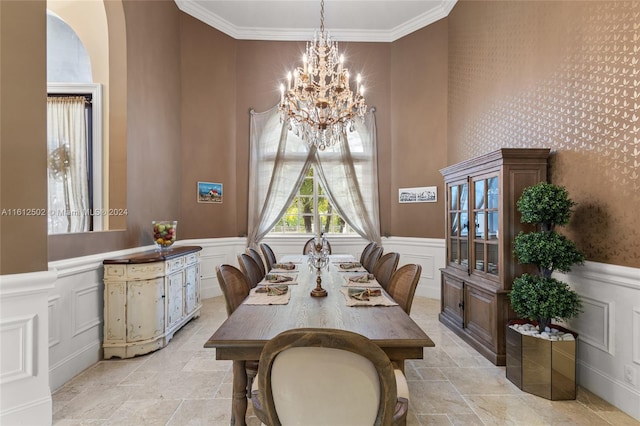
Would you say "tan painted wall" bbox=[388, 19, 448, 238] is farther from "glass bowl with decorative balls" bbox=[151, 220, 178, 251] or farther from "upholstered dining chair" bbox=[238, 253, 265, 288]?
"glass bowl with decorative balls" bbox=[151, 220, 178, 251]

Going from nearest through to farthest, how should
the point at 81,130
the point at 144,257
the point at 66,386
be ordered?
the point at 66,386
the point at 144,257
the point at 81,130

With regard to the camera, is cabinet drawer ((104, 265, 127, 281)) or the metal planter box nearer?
the metal planter box

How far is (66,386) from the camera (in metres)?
2.51

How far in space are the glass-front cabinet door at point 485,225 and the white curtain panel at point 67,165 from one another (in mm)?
4049

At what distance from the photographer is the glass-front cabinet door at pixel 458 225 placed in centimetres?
359

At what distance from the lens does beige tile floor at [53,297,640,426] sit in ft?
6.88

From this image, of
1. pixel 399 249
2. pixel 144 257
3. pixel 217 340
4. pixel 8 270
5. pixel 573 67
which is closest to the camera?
pixel 217 340

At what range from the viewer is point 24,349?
6.44 ft

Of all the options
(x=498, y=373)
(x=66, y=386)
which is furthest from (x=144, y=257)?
(x=498, y=373)

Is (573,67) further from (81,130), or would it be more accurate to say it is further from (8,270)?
(81,130)

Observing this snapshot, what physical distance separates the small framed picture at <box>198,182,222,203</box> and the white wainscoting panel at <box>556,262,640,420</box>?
468 cm

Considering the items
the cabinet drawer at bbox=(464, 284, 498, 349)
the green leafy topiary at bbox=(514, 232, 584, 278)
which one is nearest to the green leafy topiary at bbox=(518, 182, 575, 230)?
the green leafy topiary at bbox=(514, 232, 584, 278)

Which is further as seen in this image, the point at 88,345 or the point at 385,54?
the point at 385,54

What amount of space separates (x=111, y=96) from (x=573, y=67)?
14.5 ft
